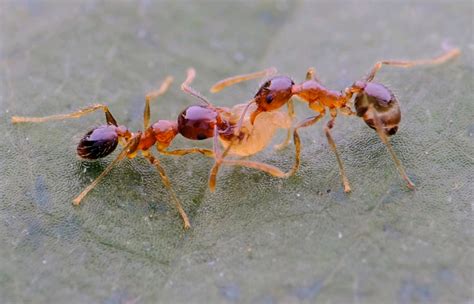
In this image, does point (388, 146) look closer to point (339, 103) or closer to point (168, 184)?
point (339, 103)

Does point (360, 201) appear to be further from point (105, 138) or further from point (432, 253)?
point (105, 138)

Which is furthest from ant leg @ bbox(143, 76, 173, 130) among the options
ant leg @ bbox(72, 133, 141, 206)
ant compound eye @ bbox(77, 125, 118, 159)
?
ant compound eye @ bbox(77, 125, 118, 159)

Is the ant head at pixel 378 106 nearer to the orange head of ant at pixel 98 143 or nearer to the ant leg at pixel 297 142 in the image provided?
the ant leg at pixel 297 142

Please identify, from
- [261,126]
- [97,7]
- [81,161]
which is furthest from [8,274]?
[97,7]

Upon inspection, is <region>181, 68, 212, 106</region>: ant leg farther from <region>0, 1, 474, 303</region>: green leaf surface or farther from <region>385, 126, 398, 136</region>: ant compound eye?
<region>385, 126, 398, 136</region>: ant compound eye

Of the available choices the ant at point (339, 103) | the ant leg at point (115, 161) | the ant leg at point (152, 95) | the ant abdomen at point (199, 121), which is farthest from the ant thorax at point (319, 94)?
the ant leg at point (115, 161)
